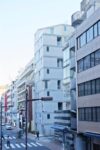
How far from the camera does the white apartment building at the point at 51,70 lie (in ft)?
296

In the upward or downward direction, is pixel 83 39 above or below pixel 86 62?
above

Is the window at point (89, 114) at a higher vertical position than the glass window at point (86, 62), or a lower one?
lower

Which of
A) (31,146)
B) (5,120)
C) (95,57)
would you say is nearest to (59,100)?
(31,146)

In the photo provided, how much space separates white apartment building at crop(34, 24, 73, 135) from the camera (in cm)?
9012

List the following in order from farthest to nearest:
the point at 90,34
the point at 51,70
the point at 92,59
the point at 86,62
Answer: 1. the point at 51,70
2. the point at 86,62
3. the point at 90,34
4. the point at 92,59

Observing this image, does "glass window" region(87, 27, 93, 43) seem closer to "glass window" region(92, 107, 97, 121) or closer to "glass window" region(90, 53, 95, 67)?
"glass window" region(90, 53, 95, 67)

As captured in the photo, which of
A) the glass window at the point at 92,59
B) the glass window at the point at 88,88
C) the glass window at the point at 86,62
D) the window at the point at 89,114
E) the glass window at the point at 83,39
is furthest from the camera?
the glass window at the point at 83,39

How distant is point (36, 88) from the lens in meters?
98.2

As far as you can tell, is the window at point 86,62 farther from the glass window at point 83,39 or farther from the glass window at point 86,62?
the glass window at point 83,39

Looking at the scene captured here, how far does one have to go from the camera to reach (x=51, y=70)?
90.8 meters

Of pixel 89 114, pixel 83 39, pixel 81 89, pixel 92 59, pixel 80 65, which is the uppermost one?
pixel 83 39

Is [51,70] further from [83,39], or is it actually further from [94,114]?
[94,114]

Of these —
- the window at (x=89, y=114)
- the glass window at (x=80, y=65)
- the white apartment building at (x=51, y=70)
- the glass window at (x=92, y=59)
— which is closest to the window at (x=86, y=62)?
the glass window at (x=92, y=59)

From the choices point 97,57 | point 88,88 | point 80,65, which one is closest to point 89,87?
point 88,88
